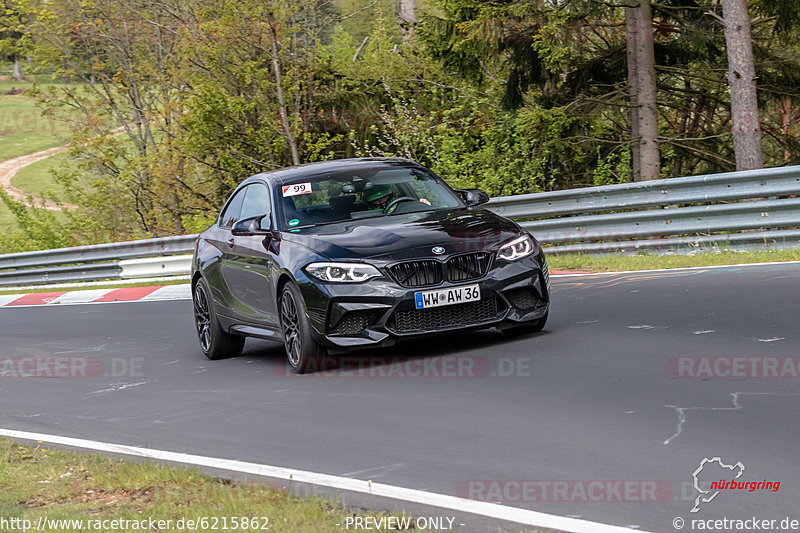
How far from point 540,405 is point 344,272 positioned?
2164mm

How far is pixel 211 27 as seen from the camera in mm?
24078

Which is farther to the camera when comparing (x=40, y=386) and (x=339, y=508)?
(x=40, y=386)

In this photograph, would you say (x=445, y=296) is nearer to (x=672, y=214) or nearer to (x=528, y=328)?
(x=528, y=328)

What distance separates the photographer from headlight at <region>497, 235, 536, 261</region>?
8.53m

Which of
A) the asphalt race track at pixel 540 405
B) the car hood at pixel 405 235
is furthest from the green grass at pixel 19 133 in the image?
the car hood at pixel 405 235

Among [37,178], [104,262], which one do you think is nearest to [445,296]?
[104,262]

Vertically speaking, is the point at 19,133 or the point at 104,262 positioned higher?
the point at 104,262

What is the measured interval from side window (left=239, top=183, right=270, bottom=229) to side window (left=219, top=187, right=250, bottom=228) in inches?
4.7

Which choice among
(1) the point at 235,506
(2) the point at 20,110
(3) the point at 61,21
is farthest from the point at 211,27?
(2) the point at 20,110

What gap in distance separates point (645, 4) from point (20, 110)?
63.2 meters

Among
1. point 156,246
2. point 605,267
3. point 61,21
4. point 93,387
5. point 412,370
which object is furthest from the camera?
point 61,21

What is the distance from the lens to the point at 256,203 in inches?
397

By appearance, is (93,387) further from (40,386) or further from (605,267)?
(605,267)

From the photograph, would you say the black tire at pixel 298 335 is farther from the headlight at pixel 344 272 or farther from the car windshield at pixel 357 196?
the car windshield at pixel 357 196
